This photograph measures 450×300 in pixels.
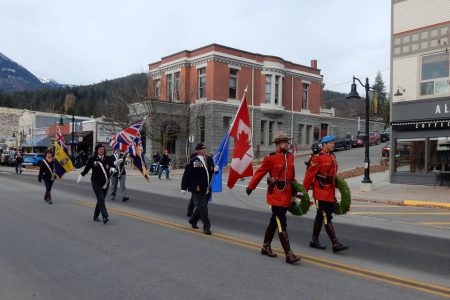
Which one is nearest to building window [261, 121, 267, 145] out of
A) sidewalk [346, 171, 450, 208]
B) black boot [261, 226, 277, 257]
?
sidewalk [346, 171, 450, 208]

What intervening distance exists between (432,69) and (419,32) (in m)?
1.94

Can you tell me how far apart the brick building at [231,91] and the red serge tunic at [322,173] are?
31.0 m

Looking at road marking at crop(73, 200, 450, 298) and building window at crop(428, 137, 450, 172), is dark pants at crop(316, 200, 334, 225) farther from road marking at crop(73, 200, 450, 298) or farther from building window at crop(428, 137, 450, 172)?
building window at crop(428, 137, 450, 172)

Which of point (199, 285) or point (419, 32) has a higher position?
point (419, 32)

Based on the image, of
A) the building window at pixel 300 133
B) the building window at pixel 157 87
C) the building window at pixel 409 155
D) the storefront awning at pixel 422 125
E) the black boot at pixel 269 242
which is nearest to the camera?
the black boot at pixel 269 242

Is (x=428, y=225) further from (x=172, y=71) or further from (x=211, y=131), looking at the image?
(x=172, y=71)

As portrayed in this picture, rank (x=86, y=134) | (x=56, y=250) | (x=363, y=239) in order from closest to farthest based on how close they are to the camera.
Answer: (x=56, y=250) → (x=363, y=239) → (x=86, y=134)

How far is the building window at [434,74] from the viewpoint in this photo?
1967 centimetres

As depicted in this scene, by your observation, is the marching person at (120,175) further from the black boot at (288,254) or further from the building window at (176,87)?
the building window at (176,87)

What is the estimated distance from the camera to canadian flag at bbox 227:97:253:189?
330 inches

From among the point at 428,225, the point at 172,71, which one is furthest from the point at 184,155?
the point at 428,225

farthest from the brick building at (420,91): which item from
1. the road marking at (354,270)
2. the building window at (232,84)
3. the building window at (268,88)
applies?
the building window at (268,88)

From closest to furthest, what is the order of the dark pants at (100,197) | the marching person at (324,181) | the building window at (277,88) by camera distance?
the marching person at (324,181) → the dark pants at (100,197) → the building window at (277,88)

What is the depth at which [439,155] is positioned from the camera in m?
19.9
